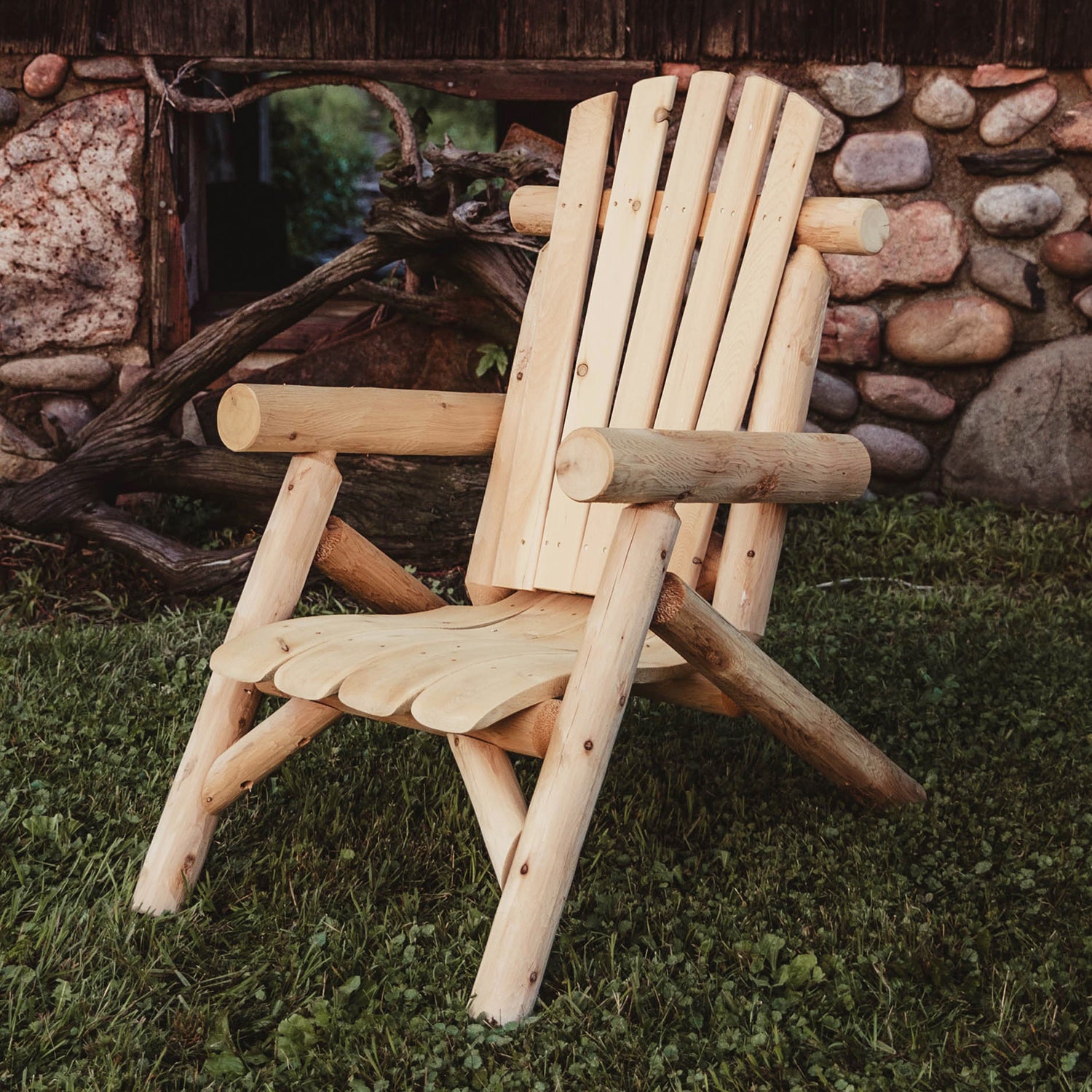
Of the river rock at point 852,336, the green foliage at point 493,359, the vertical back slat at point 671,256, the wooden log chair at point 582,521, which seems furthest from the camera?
the river rock at point 852,336

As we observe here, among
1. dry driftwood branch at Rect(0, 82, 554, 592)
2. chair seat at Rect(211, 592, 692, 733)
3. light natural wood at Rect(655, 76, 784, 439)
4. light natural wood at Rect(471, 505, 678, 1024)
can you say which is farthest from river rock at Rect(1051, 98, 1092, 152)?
light natural wood at Rect(471, 505, 678, 1024)

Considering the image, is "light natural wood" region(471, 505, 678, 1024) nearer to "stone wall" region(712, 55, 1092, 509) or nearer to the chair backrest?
the chair backrest

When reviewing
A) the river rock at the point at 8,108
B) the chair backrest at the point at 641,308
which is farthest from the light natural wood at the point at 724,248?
the river rock at the point at 8,108

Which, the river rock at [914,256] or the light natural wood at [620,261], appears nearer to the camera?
the light natural wood at [620,261]

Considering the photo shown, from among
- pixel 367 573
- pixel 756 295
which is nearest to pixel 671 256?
pixel 756 295

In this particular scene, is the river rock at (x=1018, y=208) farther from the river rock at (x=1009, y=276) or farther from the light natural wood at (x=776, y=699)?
the light natural wood at (x=776, y=699)

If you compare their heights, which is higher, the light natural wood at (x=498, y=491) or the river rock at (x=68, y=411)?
the light natural wood at (x=498, y=491)

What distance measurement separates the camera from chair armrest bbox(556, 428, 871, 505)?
1369 mm

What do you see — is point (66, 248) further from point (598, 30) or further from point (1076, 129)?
point (1076, 129)

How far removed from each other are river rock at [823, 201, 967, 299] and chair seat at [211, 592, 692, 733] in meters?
2.28

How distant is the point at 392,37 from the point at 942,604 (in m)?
2.31

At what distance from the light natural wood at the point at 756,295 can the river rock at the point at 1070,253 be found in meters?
2.12

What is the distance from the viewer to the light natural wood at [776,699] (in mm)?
1581

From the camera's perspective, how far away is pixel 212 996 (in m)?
1.59
